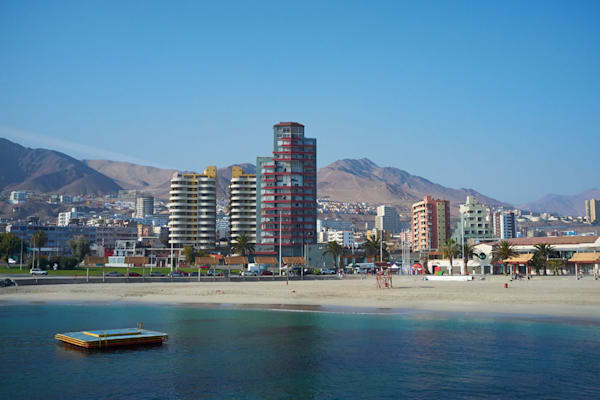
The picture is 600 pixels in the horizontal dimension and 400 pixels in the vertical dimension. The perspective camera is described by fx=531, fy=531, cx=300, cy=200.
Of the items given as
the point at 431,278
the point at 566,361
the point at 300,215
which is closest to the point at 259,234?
the point at 300,215

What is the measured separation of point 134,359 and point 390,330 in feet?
58.2

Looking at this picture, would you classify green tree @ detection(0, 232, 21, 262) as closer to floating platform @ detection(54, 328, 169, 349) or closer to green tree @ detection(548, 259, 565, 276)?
floating platform @ detection(54, 328, 169, 349)

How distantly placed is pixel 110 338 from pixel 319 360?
14308 mm

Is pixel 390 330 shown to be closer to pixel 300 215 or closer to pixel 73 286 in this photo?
pixel 73 286

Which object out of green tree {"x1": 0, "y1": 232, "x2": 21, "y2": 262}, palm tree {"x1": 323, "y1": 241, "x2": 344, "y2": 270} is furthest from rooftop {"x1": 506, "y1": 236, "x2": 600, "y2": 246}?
green tree {"x1": 0, "y1": 232, "x2": 21, "y2": 262}

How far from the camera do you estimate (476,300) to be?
5509 cm

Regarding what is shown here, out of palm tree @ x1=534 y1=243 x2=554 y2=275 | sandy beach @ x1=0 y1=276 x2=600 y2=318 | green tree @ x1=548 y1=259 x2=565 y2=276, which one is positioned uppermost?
palm tree @ x1=534 y1=243 x2=554 y2=275

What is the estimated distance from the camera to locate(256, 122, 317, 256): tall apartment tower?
607 ft

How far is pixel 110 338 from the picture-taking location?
34.2m

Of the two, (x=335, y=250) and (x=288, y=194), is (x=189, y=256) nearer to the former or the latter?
(x=288, y=194)

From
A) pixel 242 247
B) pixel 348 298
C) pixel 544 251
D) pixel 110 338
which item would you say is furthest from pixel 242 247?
pixel 110 338

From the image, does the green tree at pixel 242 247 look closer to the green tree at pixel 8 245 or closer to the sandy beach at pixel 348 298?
the green tree at pixel 8 245

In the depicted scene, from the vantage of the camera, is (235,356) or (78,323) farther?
(78,323)

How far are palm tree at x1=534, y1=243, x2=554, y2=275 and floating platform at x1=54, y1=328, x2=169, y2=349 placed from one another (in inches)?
3705
